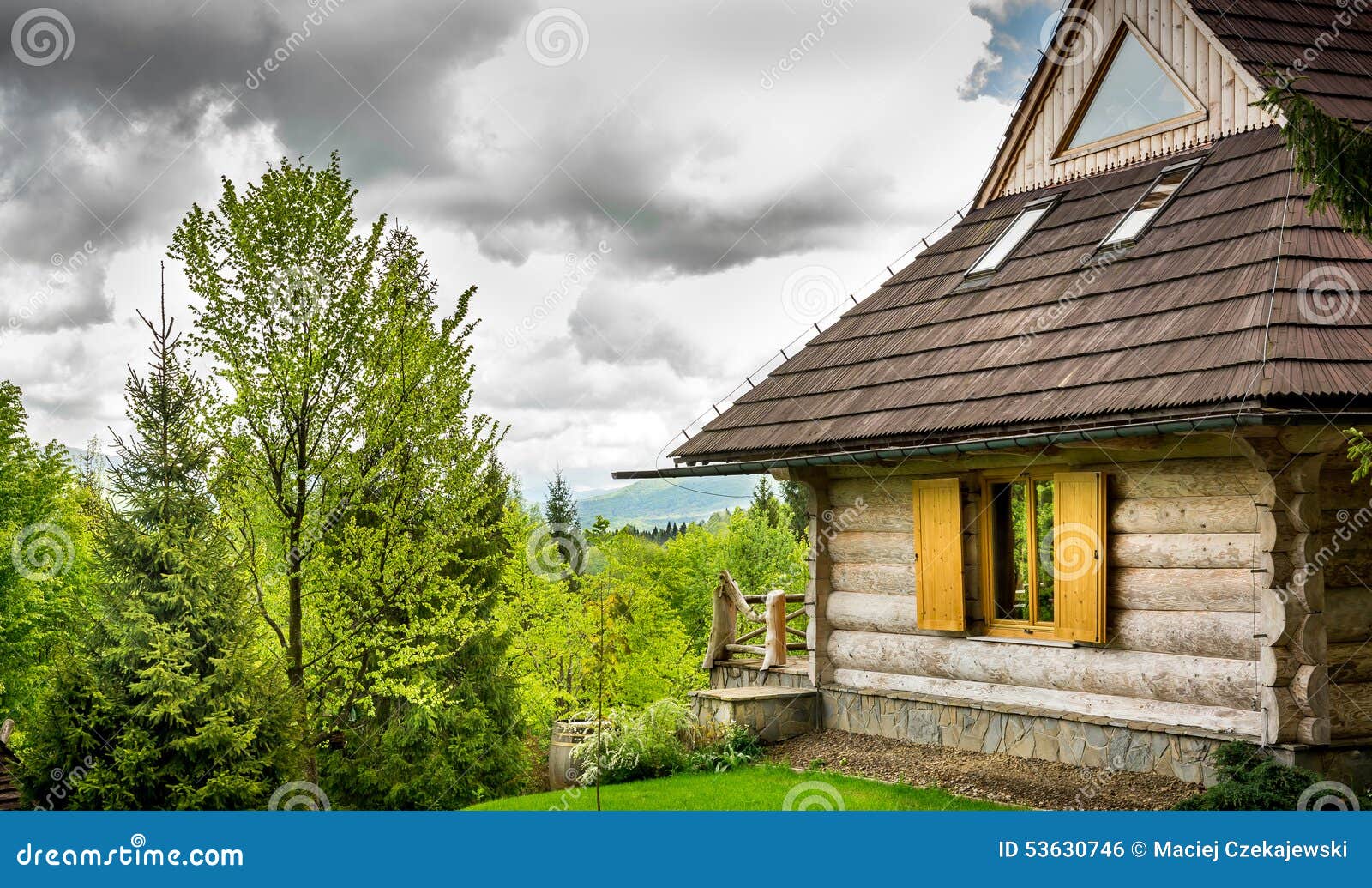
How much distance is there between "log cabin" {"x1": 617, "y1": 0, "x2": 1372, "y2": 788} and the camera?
871 centimetres

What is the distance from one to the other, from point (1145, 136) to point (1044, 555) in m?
5.18

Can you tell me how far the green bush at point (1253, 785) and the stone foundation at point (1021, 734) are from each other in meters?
0.34

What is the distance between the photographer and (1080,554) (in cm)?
1012

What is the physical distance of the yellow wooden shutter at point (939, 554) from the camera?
11.3 m

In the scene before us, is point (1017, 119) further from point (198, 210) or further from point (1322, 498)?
point (198, 210)

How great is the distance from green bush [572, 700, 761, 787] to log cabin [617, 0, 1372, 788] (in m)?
0.35

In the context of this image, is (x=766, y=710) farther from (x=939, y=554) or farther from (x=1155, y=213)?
(x=1155, y=213)

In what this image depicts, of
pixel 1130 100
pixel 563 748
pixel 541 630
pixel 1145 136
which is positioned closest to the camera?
pixel 1145 136

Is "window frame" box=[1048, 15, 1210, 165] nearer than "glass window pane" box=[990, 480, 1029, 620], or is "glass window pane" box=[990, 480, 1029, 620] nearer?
"glass window pane" box=[990, 480, 1029, 620]

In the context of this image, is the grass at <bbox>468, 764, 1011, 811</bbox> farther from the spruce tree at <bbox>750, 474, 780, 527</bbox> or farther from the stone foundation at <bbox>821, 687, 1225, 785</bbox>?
the spruce tree at <bbox>750, 474, 780, 527</bbox>

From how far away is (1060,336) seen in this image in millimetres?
10578
